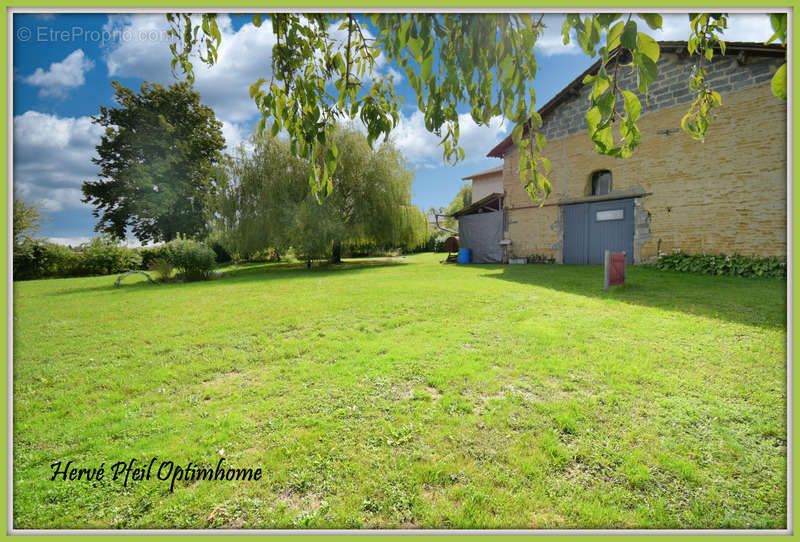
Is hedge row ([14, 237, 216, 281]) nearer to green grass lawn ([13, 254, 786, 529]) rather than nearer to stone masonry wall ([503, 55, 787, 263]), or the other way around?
green grass lawn ([13, 254, 786, 529])

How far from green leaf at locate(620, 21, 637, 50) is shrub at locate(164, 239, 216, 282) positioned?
11.1 meters

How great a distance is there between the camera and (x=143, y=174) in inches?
147

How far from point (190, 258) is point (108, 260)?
1957 millimetres

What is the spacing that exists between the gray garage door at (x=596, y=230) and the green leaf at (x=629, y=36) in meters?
11.4

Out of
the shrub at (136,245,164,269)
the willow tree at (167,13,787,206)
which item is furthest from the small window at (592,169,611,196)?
the shrub at (136,245,164,269)

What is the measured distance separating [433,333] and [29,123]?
3.70 m

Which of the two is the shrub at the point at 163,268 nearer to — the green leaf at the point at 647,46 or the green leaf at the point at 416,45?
the green leaf at the point at 416,45

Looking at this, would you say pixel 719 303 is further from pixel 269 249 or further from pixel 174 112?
pixel 269 249

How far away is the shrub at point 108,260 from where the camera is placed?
7762 millimetres

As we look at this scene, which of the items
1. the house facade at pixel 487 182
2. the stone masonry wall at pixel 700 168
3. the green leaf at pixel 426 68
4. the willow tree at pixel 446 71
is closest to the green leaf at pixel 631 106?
the willow tree at pixel 446 71

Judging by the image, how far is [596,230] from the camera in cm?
1103

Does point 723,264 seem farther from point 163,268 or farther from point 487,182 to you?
point 487,182

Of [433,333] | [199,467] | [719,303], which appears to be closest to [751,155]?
[719,303]

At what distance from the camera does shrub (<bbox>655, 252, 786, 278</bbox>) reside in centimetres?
689
